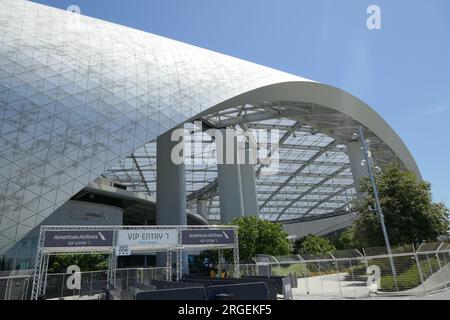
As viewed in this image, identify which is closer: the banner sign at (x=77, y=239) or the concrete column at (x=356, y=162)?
the banner sign at (x=77, y=239)

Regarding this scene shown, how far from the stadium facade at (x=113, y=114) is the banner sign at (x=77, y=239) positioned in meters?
3.61

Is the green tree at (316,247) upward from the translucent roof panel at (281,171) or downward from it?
downward

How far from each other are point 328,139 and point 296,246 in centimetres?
2132

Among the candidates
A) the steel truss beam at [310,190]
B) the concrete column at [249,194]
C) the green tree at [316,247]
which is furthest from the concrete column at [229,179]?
the steel truss beam at [310,190]

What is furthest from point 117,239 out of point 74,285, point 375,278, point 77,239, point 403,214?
point 403,214

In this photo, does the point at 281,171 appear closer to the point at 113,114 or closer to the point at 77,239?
the point at 113,114

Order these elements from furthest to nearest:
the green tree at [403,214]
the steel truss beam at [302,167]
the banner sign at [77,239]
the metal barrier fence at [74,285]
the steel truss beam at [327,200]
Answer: the steel truss beam at [327,200] < the steel truss beam at [302,167] < the green tree at [403,214] < the metal barrier fence at [74,285] < the banner sign at [77,239]

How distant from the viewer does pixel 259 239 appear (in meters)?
29.6

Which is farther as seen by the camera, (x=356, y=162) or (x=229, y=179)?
(x=356, y=162)

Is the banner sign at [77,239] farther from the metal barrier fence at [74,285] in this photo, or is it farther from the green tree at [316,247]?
the green tree at [316,247]

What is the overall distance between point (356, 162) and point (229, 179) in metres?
15.8

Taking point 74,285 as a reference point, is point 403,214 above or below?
above

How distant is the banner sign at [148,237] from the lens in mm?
17312
